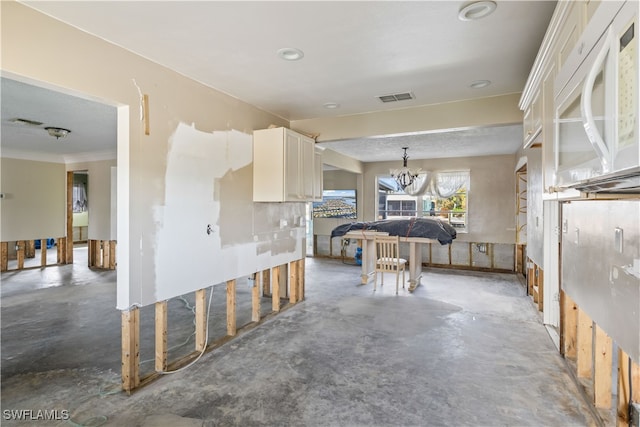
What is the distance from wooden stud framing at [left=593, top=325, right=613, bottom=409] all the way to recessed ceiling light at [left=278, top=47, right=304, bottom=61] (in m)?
2.92

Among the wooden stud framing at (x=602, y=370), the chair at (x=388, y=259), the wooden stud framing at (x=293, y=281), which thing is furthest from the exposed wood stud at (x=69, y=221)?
the wooden stud framing at (x=602, y=370)

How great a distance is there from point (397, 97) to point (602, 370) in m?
3.01

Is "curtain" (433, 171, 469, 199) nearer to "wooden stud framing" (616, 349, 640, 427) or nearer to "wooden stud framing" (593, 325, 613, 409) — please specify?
"wooden stud framing" (593, 325, 613, 409)

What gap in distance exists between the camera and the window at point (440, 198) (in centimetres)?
802

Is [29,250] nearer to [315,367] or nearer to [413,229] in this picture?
[315,367]

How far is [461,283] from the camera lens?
6328 mm

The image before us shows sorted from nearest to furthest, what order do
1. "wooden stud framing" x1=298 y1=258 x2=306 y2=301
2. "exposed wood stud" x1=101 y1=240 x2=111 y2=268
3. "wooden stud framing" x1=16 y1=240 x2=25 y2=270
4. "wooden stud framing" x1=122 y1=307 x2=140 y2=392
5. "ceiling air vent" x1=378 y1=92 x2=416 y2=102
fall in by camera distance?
"wooden stud framing" x1=122 y1=307 x2=140 y2=392 < "ceiling air vent" x1=378 y1=92 x2=416 y2=102 < "wooden stud framing" x1=298 y1=258 x2=306 y2=301 < "wooden stud framing" x1=16 y1=240 x2=25 y2=270 < "exposed wood stud" x1=101 y1=240 x2=111 y2=268

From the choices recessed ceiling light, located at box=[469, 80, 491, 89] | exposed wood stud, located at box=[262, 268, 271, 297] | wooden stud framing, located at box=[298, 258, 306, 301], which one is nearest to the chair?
wooden stud framing, located at box=[298, 258, 306, 301]

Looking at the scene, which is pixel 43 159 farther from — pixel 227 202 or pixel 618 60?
pixel 618 60

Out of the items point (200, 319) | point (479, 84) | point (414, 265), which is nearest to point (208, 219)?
point (200, 319)

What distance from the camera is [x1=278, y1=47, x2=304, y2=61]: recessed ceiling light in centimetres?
265

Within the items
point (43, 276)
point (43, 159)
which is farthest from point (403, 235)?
point (43, 159)

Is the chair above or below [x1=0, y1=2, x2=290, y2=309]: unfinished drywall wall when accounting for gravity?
below

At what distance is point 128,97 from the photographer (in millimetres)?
2602
